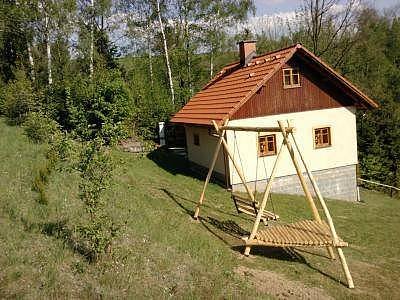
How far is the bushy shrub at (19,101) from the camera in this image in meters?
21.8

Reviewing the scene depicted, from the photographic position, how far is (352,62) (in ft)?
117

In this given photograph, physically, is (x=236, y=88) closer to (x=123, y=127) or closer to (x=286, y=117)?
(x=286, y=117)

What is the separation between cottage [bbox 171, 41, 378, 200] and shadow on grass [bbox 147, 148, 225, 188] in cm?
53

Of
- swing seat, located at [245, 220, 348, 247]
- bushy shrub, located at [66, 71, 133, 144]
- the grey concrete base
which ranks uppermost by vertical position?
bushy shrub, located at [66, 71, 133, 144]

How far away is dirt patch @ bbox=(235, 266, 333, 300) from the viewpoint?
23.4 ft

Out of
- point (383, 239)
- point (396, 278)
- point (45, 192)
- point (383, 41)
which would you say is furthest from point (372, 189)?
point (383, 41)

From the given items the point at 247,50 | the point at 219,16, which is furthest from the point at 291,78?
the point at 219,16

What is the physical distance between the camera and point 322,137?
1752cm

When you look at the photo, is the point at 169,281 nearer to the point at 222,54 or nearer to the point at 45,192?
the point at 45,192

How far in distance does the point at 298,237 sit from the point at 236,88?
31.0 feet

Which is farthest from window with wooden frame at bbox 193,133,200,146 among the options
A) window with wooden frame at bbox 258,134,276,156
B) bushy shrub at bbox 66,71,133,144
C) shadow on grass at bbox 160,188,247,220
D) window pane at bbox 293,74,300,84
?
window pane at bbox 293,74,300,84

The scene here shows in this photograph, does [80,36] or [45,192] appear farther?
[80,36]

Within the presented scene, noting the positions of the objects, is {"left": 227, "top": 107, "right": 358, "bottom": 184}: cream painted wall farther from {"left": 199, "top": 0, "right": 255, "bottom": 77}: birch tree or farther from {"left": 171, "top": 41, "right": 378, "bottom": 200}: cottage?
{"left": 199, "top": 0, "right": 255, "bottom": 77}: birch tree

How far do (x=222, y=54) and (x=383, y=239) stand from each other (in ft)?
78.2
